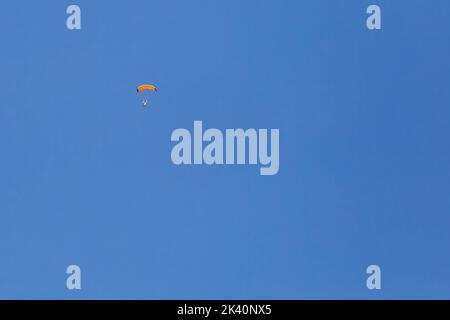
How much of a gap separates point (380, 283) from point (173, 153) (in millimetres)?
1060

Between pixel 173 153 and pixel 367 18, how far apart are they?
102 centimetres

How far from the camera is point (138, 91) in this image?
9320 mm
